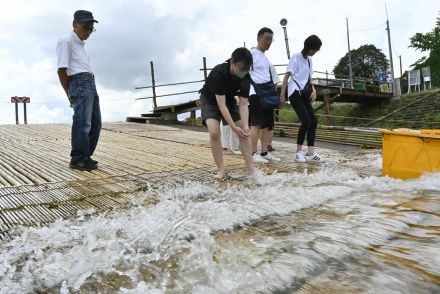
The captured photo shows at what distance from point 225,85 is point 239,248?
2.08 m

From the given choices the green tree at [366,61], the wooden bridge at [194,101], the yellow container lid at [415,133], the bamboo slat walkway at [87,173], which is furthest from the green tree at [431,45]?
the yellow container lid at [415,133]

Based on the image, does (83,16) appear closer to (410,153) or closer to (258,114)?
(258,114)

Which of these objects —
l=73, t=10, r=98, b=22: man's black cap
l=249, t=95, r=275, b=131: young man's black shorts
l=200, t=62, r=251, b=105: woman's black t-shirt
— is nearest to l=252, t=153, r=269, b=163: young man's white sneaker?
l=249, t=95, r=275, b=131: young man's black shorts

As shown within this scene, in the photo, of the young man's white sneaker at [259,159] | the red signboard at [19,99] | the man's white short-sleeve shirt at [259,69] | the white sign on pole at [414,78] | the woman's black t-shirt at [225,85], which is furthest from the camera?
the white sign on pole at [414,78]

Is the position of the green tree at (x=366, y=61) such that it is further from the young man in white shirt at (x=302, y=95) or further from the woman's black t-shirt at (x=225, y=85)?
the woman's black t-shirt at (x=225, y=85)

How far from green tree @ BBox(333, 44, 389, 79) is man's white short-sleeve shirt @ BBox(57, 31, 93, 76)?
164 feet

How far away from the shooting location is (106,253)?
5.93ft

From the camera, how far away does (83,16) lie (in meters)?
3.95

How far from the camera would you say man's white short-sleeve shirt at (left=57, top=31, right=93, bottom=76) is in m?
3.90

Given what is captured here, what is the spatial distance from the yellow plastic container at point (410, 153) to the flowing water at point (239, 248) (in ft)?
1.95

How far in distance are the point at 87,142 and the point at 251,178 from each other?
5.70ft

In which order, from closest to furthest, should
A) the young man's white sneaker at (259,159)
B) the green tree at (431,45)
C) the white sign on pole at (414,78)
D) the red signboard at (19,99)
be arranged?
1. the young man's white sneaker at (259,159)
2. the red signboard at (19,99)
3. the white sign on pole at (414,78)
4. the green tree at (431,45)

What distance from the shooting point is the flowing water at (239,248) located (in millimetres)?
1552

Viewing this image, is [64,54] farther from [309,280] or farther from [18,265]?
[309,280]
